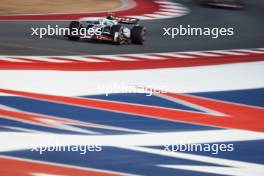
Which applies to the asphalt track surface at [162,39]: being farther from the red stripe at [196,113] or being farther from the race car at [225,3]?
the red stripe at [196,113]

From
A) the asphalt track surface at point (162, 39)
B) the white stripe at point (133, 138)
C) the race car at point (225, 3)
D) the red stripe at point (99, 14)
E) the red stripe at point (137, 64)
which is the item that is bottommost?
the white stripe at point (133, 138)

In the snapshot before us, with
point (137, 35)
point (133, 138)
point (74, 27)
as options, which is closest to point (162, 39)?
point (137, 35)

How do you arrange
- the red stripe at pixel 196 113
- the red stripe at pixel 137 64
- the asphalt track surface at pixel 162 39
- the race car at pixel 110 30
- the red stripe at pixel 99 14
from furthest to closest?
the red stripe at pixel 99 14 < the race car at pixel 110 30 < the asphalt track surface at pixel 162 39 < the red stripe at pixel 137 64 < the red stripe at pixel 196 113

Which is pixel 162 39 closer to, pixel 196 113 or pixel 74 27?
pixel 74 27

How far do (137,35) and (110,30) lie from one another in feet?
2.43

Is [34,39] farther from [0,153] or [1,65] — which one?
[0,153]

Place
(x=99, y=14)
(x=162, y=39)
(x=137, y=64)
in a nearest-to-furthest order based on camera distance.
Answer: (x=137, y=64)
(x=162, y=39)
(x=99, y=14)

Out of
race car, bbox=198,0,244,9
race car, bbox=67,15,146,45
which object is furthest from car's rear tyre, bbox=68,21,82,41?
race car, bbox=198,0,244,9

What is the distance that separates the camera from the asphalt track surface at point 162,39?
12797 mm

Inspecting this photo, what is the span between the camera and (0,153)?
6.69m

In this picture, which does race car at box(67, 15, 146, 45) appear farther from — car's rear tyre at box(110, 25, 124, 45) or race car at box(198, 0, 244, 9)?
race car at box(198, 0, 244, 9)

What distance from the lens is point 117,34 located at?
43.3 feet

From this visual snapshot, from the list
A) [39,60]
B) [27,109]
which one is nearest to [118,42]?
[39,60]

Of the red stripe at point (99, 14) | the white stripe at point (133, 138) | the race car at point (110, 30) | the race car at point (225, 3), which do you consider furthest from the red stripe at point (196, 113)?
the race car at point (225, 3)
